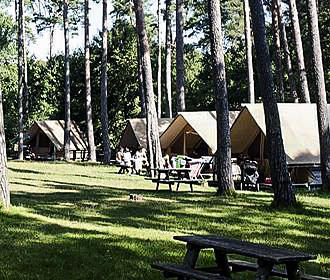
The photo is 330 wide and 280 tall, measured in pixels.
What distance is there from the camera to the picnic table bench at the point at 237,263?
14.2 feet

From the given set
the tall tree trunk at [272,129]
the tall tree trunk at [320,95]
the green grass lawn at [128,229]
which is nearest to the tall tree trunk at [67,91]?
the green grass lawn at [128,229]

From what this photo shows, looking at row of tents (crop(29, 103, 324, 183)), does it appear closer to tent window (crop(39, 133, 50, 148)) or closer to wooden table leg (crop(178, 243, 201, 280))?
tent window (crop(39, 133, 50, 148))

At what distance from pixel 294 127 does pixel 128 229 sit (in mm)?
11876

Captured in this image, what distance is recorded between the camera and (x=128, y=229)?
866 centimetres

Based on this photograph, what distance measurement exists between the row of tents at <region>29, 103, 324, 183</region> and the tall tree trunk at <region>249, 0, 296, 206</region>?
23.5 feet

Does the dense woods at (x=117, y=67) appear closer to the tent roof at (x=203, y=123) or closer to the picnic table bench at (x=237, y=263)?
the tent roof at (x=203, y=123)

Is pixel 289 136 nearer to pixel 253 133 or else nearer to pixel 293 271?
pixel 253 133

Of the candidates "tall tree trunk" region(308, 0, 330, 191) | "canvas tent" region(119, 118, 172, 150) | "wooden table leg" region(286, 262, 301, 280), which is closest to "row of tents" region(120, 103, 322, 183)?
"tall tree trunk" region(308, 0, 330, 191)

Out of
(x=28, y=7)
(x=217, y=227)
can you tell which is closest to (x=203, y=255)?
(x=217, y=227)

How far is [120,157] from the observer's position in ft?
89.4

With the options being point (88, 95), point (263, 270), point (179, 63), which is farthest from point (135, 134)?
point (263, 270)

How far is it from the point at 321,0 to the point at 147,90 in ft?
66.6

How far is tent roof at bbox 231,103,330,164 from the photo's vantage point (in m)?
18.6

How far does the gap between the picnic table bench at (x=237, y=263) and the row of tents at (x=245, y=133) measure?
13247 millimetres
